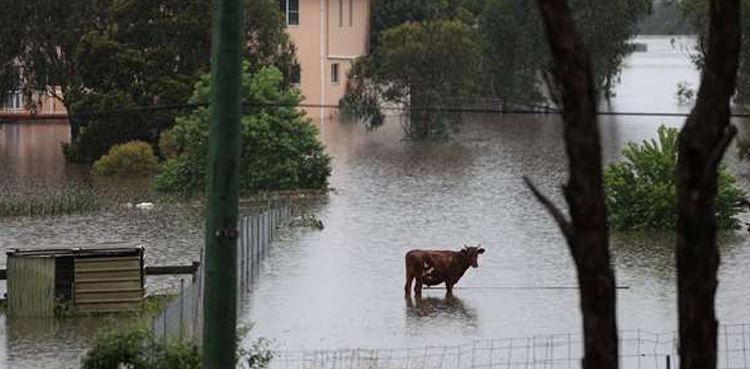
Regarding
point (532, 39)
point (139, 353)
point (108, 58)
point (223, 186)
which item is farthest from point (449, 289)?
point (532, 39)

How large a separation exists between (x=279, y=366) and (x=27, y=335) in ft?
15.6

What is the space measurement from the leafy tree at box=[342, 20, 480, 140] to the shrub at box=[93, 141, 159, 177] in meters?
15.3

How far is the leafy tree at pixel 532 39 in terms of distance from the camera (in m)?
73.8

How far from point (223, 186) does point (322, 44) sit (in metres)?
64.7

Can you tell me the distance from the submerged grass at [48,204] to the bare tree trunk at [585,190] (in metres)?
33.2

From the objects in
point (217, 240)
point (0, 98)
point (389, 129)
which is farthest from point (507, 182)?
point (217, 240)

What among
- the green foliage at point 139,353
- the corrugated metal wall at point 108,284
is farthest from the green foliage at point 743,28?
the green foliage at point 139,353

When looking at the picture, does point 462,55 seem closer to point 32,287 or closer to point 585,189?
point 32,287

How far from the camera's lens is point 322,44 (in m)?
75.6

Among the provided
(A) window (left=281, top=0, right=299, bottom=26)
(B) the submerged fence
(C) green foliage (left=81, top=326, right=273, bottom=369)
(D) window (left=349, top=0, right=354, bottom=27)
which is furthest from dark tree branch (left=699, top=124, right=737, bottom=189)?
(D) window (left=349, top=0, right=354, bottom=27)

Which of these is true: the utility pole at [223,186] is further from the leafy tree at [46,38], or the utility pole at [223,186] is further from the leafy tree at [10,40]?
the leafy tree at [10,40]

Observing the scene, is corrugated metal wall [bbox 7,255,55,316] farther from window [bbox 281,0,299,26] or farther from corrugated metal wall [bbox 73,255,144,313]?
window [bbox 281,0,299,26]

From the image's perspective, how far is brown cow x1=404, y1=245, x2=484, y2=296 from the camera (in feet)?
91.9

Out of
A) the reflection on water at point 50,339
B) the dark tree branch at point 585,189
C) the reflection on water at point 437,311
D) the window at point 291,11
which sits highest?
the window at point 291,11
